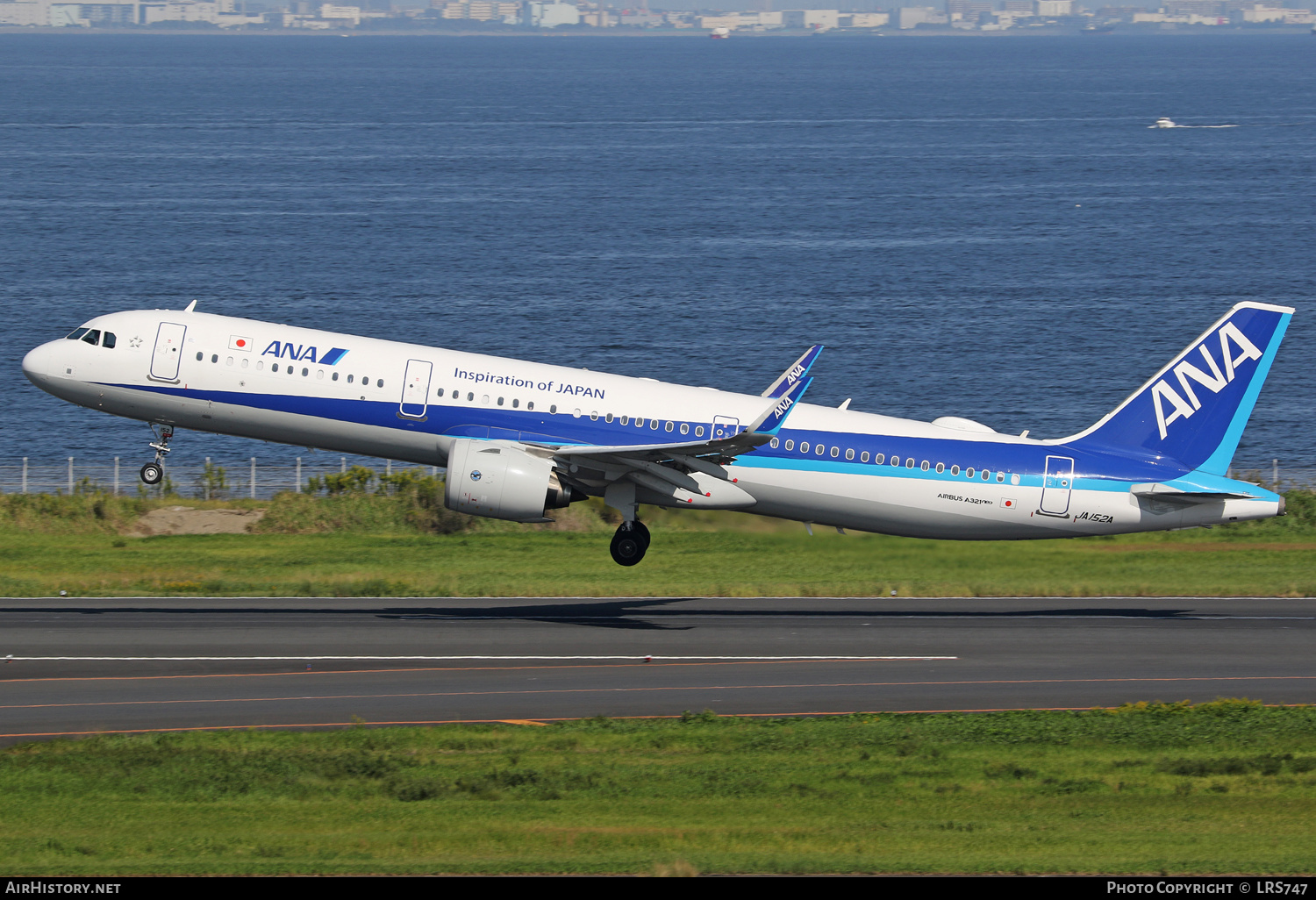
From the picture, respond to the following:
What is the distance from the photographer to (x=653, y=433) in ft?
136

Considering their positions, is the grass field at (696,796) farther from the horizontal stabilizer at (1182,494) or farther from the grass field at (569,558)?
the grass field at (569,558)

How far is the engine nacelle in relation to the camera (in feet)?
128

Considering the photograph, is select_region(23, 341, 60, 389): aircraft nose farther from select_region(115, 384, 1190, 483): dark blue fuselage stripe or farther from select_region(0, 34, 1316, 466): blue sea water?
select_region(0, 34, 1316, 466): blue sea water

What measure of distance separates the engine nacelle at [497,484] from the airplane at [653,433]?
5cm

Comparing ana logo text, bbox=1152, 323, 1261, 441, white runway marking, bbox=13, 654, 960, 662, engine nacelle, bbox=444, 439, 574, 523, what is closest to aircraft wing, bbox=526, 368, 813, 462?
engine nacelle, bbox=444, 439, 574, 523

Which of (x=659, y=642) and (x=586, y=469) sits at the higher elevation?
(x=586, y=469)

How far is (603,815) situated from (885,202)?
155230 mm

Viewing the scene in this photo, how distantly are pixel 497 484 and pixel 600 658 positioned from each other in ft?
17.0

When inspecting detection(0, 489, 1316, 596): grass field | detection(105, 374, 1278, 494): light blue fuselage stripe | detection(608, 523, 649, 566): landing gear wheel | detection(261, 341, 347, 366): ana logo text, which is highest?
detection(261, 341, 347, 366): ana logo text

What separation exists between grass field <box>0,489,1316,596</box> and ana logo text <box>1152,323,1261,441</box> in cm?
742

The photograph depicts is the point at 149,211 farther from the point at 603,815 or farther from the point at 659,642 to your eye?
the point at 603,815

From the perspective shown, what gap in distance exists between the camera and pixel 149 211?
157 meters

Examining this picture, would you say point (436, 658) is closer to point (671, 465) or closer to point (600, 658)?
point (600, 658)
